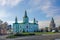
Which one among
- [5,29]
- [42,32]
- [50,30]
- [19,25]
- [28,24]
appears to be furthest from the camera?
[28,24]

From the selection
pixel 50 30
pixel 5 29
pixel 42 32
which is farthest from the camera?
pixel 50 30

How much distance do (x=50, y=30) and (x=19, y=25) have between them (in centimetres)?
616

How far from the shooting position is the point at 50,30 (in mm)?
30203

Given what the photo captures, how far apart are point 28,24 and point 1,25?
11084mm

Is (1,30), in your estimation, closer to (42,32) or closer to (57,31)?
(42,32)

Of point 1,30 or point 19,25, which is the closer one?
point 1,30

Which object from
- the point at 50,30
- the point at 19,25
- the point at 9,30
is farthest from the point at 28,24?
the point at 9,30

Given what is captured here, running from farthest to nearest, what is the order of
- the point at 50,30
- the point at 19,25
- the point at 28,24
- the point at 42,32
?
the point at 28,24 → the point at 19,25 → the point at 50,30 → the point at 42,32

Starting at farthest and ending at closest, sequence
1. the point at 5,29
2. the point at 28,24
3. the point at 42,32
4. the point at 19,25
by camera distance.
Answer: the point at 28,24 → the point at 19,25 → the point at 42,32 → the point at 5,29

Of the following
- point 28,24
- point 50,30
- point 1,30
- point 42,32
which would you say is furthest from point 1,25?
point 28,24

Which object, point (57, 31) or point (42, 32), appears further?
point (57, 31)

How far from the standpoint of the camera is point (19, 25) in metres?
33.8

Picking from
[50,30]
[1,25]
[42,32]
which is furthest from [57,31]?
[1,25]

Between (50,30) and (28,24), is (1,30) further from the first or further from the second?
(28,24)
